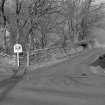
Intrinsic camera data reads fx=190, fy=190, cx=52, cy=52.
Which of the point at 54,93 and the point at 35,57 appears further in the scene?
the point at 35,57

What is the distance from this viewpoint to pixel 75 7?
1384 inches

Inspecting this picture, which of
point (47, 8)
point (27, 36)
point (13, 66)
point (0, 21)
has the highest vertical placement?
point (47, 8)

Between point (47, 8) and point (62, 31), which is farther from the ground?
point (47, 8)

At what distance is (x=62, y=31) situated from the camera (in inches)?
1314

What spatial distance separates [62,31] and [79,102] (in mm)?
27721

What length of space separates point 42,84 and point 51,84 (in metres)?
0.42

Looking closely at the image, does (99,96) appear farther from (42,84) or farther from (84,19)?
(84,19)

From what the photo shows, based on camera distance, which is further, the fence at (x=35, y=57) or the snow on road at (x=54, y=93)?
the fence at (x=35, y=57)

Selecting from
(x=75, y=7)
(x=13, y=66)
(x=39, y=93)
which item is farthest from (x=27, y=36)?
(x=75, y=7)

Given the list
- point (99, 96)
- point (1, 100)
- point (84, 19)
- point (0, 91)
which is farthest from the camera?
point (84, 19)

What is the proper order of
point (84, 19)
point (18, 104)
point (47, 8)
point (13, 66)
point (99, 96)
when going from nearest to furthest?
1. point (18, 104)
2. point (99, 96)
3. point (13, 66)
4. point (47, 8)
5. point (84, 19)

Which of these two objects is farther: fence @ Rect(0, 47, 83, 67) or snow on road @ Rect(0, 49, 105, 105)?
fence @ Rect(0, 47, 83, 67)

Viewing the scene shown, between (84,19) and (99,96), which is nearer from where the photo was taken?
(99,96)

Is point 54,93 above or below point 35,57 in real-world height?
above
